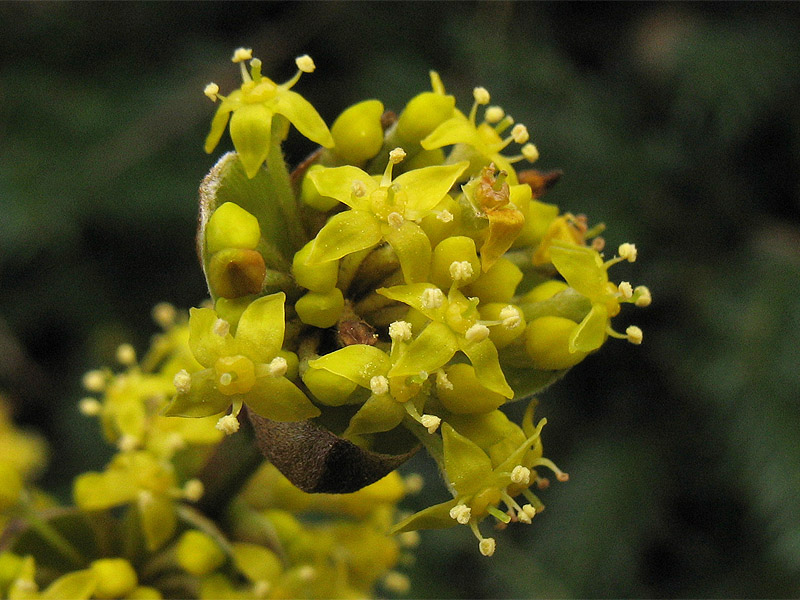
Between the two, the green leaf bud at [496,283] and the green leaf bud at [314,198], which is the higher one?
the green leaf bud at [314,198]

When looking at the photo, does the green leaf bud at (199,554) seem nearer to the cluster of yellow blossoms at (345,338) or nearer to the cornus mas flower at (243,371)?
the cluster of yellow blossoms at (345,338)

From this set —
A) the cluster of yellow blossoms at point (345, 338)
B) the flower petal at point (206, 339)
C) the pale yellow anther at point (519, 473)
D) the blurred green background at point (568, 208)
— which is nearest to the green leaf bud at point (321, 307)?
the cluster of yellow blossoms at point (345, 338)

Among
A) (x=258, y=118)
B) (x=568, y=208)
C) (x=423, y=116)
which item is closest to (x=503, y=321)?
(x=423, y=116)

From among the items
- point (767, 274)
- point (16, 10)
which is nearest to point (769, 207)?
point (767, 274)

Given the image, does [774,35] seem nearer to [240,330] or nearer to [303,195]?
[303,195]

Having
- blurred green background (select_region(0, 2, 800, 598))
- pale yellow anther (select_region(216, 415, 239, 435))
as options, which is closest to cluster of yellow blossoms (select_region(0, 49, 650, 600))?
pale yellow anther (select_region(216, 415, 239, 435))

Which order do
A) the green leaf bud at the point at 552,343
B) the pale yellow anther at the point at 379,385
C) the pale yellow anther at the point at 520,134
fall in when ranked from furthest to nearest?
the pale yellow anther at the point at 520,134
the green leaf bud at the point at 552,343
the pale yellow anther at the point at 379,385

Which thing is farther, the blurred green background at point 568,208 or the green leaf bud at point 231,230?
the blurred green background at point 568,208
